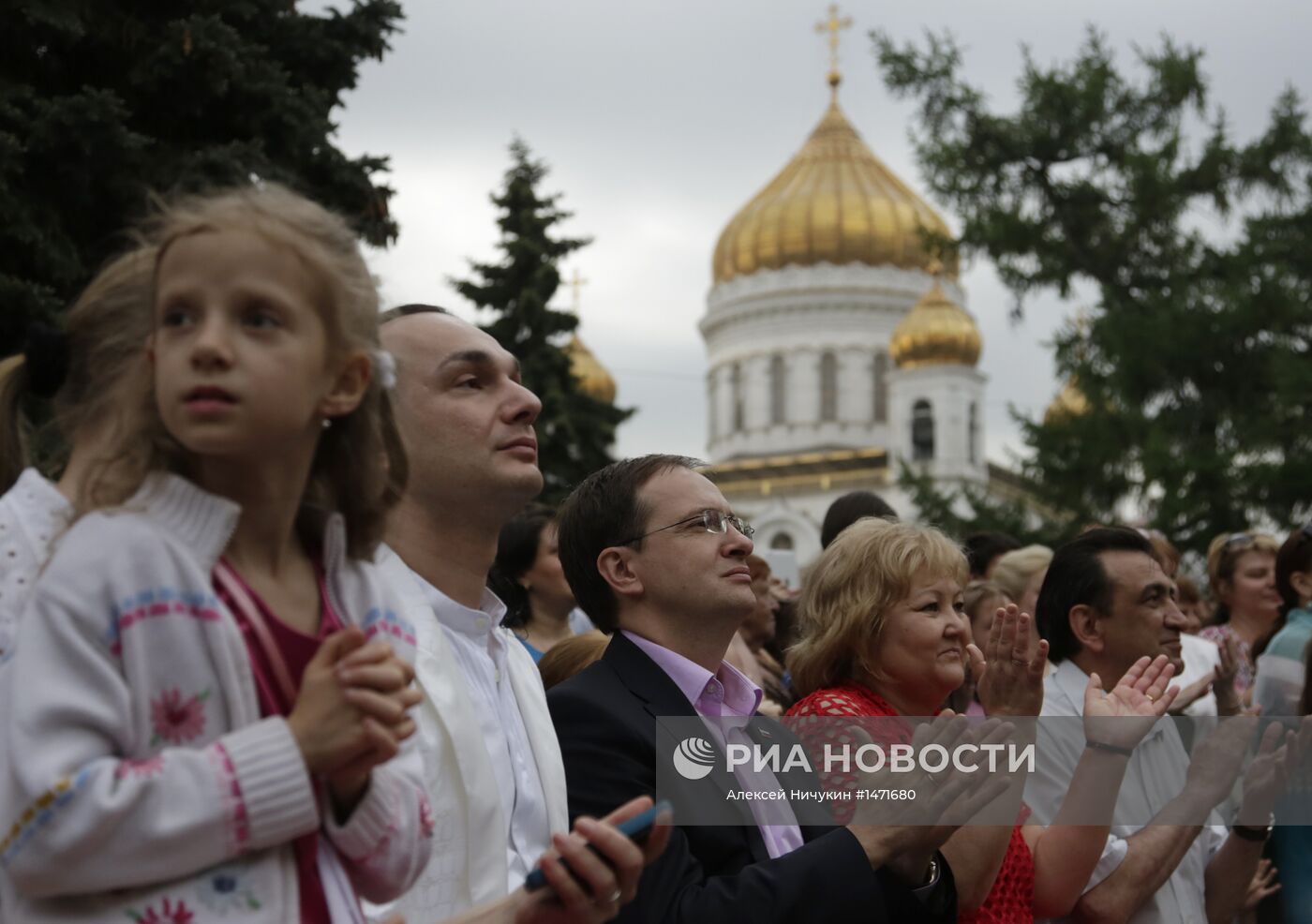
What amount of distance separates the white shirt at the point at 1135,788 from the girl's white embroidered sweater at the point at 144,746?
10.1 ft

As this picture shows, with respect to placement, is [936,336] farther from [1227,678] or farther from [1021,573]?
[1227,678]

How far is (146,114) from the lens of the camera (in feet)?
39.4

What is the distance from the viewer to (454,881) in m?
2.92

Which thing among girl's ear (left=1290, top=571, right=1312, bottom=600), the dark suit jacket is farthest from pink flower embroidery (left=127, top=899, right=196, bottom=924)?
girl's ear (left=1290, top=571, right=1312, bottom=600)

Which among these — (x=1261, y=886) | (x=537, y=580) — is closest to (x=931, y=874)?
(x=1261, y=886)

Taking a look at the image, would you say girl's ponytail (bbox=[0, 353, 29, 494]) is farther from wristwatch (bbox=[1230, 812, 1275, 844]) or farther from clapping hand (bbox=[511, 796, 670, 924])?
wristwatch (bbox=[1230, 812, 1275, 844])

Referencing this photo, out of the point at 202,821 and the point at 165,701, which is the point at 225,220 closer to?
the point at 165,701

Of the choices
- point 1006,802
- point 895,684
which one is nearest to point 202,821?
point 1006,802

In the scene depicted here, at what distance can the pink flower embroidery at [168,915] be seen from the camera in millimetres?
1895

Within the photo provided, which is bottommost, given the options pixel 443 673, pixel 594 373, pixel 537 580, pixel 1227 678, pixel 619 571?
pixel 443 673

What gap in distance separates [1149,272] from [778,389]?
111 feet

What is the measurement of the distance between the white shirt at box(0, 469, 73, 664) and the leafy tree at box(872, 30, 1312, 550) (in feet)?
74.8

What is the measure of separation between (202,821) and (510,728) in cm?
146

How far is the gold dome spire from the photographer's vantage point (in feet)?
172
